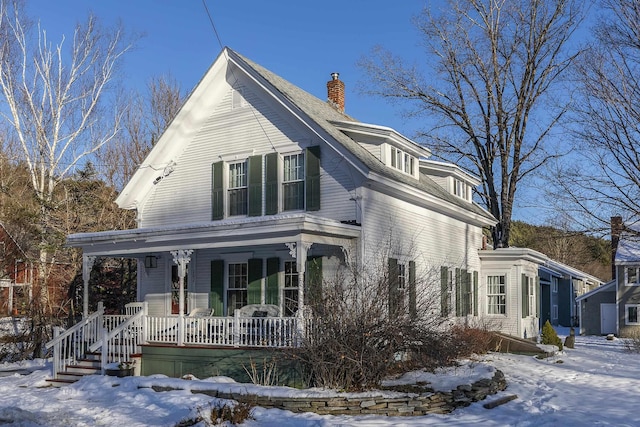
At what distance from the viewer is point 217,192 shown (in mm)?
17578

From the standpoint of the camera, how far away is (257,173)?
671 inches

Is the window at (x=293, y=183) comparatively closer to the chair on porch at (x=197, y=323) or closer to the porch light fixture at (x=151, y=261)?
the chair on porch at (x=197, y=323)

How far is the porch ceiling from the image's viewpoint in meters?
13.4

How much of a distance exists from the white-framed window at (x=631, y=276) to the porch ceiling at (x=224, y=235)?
24.0m

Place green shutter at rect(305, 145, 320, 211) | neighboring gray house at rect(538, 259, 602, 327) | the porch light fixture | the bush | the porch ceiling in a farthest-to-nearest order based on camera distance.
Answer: neighboring gray house at rect(538, 259, 602, 327)
the bush
the porch light fixture
green shutter at rect(305, 145, 320, 211)
the porch ceiling

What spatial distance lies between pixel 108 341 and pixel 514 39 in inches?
815

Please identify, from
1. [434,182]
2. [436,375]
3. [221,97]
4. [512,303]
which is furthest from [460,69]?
[436,375]

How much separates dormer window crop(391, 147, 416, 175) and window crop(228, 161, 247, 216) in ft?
13.3

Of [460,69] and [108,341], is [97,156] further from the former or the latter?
[108,341]

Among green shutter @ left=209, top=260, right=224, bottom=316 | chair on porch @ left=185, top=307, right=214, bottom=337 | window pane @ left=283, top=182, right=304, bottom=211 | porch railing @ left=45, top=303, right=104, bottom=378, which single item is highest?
window pane @ left=283, top=182, right=304, bottom=211

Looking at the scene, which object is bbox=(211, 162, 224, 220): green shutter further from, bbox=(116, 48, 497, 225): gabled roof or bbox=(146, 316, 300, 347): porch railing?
bbox=(146, 316, 300, 347): porch railing

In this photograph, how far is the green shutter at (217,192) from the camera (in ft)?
57.3

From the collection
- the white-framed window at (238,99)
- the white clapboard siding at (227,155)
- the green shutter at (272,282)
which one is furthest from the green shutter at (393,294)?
the white-framed window at (238,99)

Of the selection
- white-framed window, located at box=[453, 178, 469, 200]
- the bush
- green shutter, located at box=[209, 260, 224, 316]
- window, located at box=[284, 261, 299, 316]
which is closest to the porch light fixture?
green shutter, located at box=[209, 260, 224, 316]
